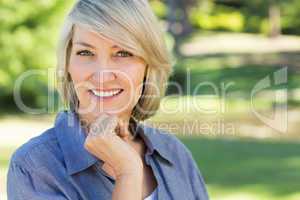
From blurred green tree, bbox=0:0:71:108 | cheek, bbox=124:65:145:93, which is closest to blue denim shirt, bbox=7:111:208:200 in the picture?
cheek, bbox=124:65:145:93

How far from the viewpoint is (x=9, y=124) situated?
1441cm

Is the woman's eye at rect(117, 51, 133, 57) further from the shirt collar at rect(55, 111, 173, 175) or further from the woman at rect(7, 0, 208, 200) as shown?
the shirt collar at rect(55, 111, 173, 175)

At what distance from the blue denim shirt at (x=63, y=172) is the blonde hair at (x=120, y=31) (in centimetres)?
17

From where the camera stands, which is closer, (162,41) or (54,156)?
(54,156)

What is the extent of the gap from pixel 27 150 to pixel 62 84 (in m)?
0.40

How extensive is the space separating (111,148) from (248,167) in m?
7.55

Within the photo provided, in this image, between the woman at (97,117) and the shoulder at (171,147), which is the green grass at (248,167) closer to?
the shoulder at (171,147)

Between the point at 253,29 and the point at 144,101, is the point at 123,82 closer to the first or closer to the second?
the point at 144,101

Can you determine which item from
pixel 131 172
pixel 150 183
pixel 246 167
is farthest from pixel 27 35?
pixel 131 172

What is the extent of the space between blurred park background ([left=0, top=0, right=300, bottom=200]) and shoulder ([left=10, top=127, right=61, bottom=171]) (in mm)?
813

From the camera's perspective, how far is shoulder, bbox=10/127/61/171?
2.15 m

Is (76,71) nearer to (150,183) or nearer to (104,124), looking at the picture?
(104,124)

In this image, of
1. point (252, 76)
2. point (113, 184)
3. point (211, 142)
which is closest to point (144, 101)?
point (113, 184)

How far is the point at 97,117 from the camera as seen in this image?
7.52 ft
